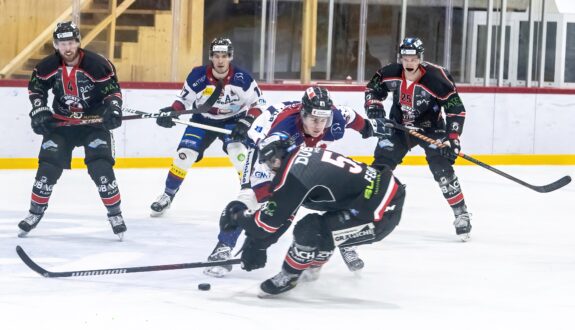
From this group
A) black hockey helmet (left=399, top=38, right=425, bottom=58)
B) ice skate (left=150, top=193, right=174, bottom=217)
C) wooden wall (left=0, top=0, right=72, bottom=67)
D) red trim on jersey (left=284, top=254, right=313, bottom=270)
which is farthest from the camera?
wooden wall (left=0, top=0, right=72, bottom=67)

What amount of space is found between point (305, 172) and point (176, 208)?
2988 mm

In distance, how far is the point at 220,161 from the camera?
9070 millimetres

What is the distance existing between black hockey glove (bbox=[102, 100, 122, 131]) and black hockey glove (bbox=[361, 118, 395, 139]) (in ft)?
3.74

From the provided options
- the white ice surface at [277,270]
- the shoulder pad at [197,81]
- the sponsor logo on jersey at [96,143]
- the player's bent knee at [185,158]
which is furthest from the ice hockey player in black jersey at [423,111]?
the sponsor logo on jersey at [96,143]

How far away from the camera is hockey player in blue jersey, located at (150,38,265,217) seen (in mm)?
6293

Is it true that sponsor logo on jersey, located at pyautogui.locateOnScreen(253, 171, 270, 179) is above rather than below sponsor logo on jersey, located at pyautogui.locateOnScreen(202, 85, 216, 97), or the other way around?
Answer: below

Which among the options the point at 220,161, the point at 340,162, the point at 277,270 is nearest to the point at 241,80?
the point at 277,270

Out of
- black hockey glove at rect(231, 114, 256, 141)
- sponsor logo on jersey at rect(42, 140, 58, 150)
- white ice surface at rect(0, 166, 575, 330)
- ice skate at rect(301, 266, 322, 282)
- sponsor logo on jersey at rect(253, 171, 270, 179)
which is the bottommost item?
white ice surface at rect(0, 166, 575, 330)

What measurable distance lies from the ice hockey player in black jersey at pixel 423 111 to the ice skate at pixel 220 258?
1.32 metres

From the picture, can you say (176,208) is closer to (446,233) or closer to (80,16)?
(446,233)

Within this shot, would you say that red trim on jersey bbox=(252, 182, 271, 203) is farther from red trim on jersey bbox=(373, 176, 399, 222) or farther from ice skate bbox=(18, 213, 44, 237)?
ice skate bbox=(18, 213, 44, 237)

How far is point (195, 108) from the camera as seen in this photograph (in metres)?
6.55

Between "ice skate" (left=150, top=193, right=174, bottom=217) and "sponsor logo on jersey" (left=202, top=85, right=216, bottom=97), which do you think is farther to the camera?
"ice skate" (left=150, top=193, right=174, bottom=217)

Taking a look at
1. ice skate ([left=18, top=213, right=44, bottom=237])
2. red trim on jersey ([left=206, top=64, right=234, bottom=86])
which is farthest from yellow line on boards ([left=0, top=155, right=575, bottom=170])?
ice skate ([left=18, top=213, right=44, bottom=237])
